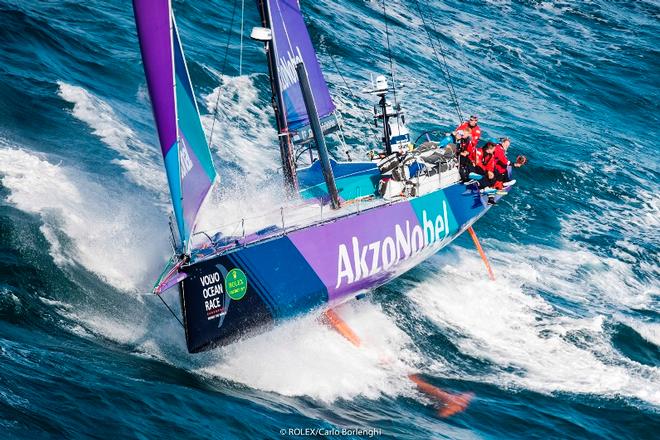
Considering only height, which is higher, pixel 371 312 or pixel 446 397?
pixel 371 312

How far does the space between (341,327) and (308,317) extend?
2.80 feet

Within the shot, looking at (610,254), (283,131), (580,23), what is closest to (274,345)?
(283,131)

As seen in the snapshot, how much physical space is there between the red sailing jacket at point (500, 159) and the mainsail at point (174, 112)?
201 inches

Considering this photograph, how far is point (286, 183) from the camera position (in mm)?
12297

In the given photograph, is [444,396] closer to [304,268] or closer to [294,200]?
[304,268]

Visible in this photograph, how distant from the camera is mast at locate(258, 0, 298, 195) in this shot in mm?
11586

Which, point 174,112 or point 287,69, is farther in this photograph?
point 287,69

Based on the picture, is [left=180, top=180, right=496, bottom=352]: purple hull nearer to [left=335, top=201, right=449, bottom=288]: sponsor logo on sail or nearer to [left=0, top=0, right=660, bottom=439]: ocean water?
[left=335, top=201, right=449, bottom=288]: sponsor logo on sail

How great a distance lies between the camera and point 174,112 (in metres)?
8.63

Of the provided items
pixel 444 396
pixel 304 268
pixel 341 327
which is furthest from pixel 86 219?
pixel 444 396

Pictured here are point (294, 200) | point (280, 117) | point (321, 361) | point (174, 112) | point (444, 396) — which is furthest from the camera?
point (294, 200)

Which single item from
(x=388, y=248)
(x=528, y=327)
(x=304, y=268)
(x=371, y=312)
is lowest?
(x=528, y=327)

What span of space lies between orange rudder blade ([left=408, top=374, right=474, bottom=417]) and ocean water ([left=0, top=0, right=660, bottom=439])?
137 mm

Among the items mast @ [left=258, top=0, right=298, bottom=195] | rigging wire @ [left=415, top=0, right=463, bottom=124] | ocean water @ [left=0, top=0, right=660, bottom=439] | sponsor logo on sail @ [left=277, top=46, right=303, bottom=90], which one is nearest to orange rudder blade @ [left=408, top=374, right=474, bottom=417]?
ocean water @ [left=0, top=0, right=660, bottom=439]
